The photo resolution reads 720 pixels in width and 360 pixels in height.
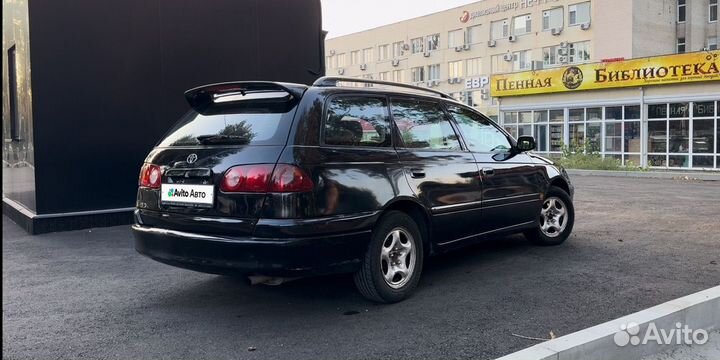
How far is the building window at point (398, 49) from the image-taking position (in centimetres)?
5922

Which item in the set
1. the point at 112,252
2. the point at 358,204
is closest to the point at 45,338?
the point at 358,204

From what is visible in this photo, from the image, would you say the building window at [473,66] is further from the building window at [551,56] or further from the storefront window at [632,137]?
the storefront window at [632,137]

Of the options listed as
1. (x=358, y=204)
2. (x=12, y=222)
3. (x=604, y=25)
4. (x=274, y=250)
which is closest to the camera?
(x=274, y=250)

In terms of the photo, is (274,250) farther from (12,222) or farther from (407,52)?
(407,52)

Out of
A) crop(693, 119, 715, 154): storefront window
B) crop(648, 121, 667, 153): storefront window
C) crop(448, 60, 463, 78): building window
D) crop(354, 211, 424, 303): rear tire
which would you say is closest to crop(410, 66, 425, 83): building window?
crop(448, 60, 463, 78): building window

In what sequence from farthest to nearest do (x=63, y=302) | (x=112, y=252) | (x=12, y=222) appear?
1. (x=12, y=222)
2. (x=112, y=252)
3. (x=63, y=302)

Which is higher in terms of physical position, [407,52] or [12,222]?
[407,52]

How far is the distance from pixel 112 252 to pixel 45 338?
2.93m

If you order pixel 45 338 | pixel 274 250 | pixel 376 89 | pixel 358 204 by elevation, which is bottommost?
pixel 45 338

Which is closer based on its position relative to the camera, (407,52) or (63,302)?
(63,302)

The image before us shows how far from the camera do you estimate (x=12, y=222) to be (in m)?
9.40

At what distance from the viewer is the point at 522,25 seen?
48.2 m

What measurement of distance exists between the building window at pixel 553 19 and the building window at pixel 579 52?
→ 207 cm

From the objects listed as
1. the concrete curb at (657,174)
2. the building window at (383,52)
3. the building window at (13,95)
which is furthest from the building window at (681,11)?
the building window at (13,95)
